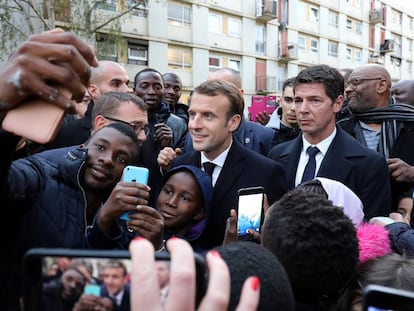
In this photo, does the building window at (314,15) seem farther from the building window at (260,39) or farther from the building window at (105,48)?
the building window at (105,48)

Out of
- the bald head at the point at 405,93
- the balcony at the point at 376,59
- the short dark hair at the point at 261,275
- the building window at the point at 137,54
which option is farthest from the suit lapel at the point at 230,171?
the balcony at the point at 376,59

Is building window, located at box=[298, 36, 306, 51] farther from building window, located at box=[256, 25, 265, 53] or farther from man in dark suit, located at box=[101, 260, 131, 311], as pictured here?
man in dark suit, located at box=[101, 260, 131, 311]

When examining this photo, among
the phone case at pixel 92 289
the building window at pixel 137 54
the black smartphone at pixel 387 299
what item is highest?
the building window at pixel 137 54

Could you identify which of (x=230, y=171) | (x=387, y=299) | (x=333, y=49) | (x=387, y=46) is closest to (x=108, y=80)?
(x=230, y=171)

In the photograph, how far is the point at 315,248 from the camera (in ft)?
3.47

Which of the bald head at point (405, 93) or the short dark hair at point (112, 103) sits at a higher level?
→ the bald head at point (405, 93)

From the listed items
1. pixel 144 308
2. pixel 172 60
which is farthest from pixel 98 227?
pixel 172 60

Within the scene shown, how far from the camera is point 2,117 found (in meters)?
0.87

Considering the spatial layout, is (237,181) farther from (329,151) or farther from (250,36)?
(250,36)

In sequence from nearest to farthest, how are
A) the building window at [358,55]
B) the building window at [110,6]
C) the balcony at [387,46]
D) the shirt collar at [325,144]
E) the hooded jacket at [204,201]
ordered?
the hooded jacket at [204,201], the shirt collar at [325,144], the building window at [110,6], the building window at [358,55], the balcony at [387,46]

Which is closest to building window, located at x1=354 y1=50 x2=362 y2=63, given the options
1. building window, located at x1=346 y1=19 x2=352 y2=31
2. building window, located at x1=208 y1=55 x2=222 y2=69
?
building window, located at x1=346 y1=19 x2=352 y2=31

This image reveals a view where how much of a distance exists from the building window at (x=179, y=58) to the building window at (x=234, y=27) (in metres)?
3.04

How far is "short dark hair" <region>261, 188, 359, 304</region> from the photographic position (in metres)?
1.04

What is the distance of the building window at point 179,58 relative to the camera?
1970 cm
